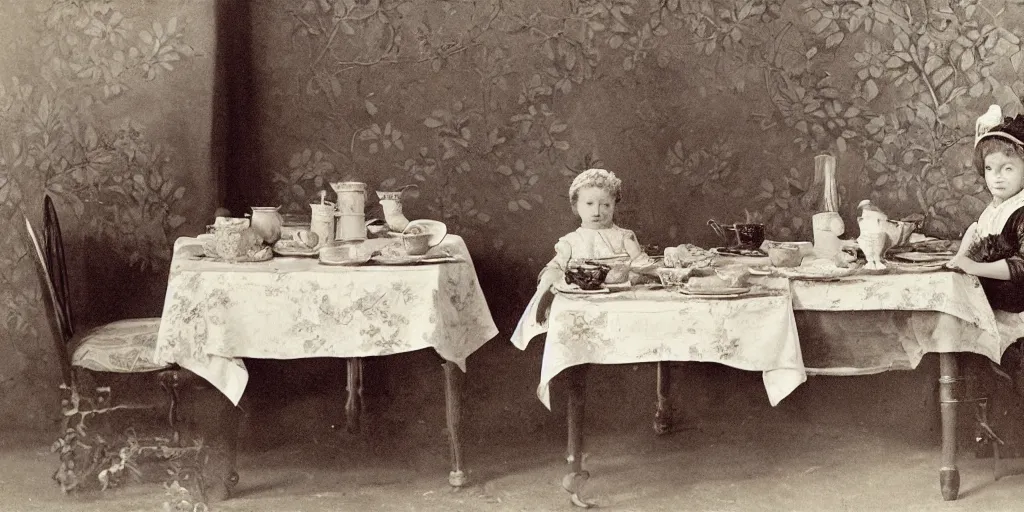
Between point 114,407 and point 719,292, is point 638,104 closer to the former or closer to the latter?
point 719,292

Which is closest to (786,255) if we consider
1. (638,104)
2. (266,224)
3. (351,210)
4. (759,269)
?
(759,269)

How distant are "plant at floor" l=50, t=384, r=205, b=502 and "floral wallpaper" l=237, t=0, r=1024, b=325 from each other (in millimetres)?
1017

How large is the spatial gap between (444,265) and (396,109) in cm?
100

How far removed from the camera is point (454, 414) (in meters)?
3.26

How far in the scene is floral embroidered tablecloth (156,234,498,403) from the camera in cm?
300

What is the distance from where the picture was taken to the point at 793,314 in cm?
294

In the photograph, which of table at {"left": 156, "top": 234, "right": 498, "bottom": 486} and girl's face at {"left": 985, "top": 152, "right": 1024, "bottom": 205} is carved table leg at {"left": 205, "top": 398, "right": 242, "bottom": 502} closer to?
table at {"left": 156, "top": 234, "right": 498, "bottom": 486}

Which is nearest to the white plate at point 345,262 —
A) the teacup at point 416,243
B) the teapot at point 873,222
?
the teacup at point 416,243

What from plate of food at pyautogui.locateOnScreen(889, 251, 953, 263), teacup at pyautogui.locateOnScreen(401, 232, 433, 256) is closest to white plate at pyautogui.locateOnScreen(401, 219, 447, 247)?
teacup at pyautogui.locateOnScreen(401, 232, 433, 256)

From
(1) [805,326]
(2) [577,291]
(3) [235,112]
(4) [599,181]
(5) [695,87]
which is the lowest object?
(1) [805,326]

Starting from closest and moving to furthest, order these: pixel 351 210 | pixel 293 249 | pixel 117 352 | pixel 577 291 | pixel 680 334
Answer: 1. pixel 680 334
2. pixel 577 291
3. pixel 117 352
4. pixel 293 249
5. pixel 351 210

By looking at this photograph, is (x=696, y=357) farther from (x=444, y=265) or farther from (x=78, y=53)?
(x=78, y=53)

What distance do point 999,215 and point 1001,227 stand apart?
1.7 inches

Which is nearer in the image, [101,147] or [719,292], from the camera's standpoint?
[719,292]
